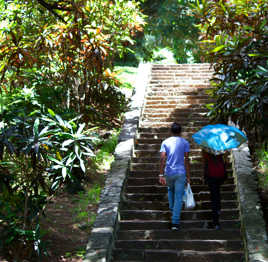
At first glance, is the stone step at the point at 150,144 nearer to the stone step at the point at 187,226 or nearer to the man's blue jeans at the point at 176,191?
the stone step at the point at 187,226

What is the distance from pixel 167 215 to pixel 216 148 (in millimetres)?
1754

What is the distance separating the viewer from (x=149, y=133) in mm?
9414

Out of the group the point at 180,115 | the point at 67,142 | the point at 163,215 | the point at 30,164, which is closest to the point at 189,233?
the point at 163,215

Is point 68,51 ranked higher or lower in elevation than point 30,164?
higher

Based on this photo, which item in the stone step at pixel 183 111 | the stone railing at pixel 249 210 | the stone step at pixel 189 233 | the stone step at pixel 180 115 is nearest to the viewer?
the stone railing at pixel 249 210

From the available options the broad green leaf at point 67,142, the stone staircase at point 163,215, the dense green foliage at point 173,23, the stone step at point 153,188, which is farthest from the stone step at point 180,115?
the dense green foliage at point 173,23

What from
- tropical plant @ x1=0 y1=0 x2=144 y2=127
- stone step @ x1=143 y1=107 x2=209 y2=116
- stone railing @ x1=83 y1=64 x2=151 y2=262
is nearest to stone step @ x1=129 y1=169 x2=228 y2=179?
stone railing @ x1=83 y1=64 x2=151 y2=262

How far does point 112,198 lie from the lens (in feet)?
21.9

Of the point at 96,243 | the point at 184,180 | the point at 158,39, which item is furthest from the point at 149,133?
the point at 158,39

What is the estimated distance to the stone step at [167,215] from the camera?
6484 millimetres

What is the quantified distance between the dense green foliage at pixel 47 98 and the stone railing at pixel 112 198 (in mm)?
500

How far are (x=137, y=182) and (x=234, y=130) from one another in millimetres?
2547

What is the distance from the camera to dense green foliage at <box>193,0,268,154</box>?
617 cm

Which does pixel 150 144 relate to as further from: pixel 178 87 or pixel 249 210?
pixel 178 87
